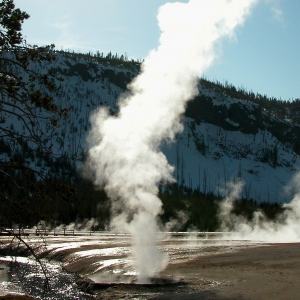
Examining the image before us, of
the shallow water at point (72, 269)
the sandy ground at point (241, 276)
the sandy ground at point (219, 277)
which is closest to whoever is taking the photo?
the sandy ground at point (241, 276)

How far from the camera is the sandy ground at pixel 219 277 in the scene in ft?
56.6

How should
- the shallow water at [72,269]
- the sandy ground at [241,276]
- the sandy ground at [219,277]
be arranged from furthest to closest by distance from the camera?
→ the shallow water at [72,269] < the sandy ground at [219,277] < the sandy ground at [241,276]

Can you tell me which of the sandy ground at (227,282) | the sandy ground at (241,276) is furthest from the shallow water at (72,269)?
the sandy ground at (241,276)

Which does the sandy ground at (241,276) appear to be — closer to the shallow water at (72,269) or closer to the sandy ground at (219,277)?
the sandy ground at (219,277)

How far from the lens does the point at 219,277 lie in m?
21.5

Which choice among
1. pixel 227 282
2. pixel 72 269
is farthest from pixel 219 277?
pixel 72 269

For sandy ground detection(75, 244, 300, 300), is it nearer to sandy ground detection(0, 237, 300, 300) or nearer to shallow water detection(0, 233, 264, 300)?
→ sandy ground detection(0, 237, 300, 300)

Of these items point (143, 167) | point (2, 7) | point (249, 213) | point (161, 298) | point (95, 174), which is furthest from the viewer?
point (95, 174)

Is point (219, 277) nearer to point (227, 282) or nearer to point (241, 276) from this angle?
point (241, 276)

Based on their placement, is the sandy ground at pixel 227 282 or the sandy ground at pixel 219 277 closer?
the sandy ground at pixel 227 282

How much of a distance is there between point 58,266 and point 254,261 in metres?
14.6

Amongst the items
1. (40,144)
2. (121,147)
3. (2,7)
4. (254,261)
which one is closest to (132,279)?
(254,261)

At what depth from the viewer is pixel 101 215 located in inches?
3258

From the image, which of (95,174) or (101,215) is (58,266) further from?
(95,174)
